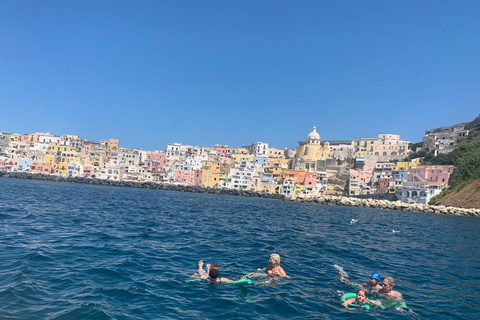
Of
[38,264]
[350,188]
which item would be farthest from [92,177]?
[38,264]

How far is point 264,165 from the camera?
102 metres

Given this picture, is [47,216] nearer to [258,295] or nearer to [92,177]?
[258,295]

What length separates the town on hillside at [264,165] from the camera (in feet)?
263

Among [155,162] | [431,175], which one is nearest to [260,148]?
[155,162]

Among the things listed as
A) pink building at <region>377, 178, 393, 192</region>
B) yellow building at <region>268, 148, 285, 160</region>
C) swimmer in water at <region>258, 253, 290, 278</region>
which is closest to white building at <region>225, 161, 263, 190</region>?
yellow building at <region>268, 148, 285, 160</region>

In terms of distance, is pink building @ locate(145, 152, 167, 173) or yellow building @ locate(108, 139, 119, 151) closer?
pink building @ locate(145, 152, 167, 173)

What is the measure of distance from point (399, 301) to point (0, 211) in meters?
20.5

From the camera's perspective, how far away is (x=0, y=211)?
19.6m

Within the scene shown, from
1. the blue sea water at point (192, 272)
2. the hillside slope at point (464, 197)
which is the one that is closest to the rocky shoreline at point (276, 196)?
the hillside slope at point (464, 197)

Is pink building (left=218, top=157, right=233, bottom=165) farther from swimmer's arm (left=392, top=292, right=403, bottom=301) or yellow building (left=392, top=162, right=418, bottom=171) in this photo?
swimmer's arm (left=392, top=292, right=403, bottom=301)

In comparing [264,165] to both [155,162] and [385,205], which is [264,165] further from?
[385,205]

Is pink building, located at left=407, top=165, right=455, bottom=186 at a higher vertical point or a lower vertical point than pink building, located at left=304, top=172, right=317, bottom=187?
higher

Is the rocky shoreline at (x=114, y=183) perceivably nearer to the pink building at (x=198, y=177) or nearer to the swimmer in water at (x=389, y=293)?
the pink building at (x=198, y=177)

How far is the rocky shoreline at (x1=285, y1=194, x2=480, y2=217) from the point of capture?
2005 inches
